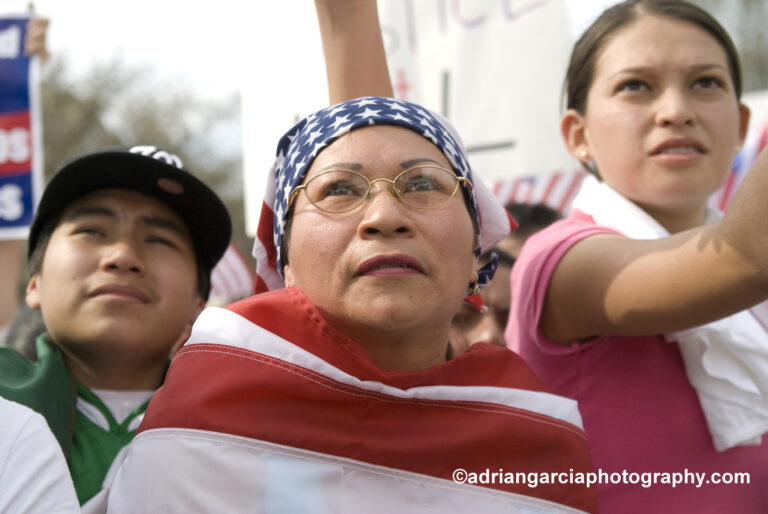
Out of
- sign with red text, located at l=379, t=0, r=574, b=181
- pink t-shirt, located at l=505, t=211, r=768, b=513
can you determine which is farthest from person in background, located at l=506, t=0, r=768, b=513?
sign with red text, located at l=379, t=0, r=574, b=181

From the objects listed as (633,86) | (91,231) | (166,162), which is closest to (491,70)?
(633,86)

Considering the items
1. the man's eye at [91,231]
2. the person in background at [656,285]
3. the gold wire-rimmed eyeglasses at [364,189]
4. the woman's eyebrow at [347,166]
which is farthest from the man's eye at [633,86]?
the man's eye at [91,231]

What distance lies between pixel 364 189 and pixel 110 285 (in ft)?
2.40

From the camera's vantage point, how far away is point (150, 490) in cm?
145

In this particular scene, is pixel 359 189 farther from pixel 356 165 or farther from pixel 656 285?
pixel 656 285

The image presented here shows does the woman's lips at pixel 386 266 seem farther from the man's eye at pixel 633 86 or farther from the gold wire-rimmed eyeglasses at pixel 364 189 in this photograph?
the man's eye at pixel 633 86

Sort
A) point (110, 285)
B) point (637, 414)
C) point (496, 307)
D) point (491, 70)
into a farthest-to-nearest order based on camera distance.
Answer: point (491, 70)
point (496, 307)
point (110, 285)
point (637, 414)

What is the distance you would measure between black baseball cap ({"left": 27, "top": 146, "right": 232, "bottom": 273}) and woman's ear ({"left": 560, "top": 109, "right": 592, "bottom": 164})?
913 millimetres

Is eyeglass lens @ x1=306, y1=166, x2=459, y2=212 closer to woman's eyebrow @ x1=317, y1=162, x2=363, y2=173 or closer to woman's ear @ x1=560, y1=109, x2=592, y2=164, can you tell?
woman's eyebrow @ x1=317, y1=162, x2=363, y2=173

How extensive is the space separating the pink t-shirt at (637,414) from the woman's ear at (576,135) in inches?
13.3

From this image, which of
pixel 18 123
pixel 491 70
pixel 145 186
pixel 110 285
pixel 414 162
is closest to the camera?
pixel 414 162

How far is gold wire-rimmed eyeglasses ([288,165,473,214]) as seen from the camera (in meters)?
1.65

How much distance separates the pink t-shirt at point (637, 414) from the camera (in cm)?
180

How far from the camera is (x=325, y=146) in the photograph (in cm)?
174
